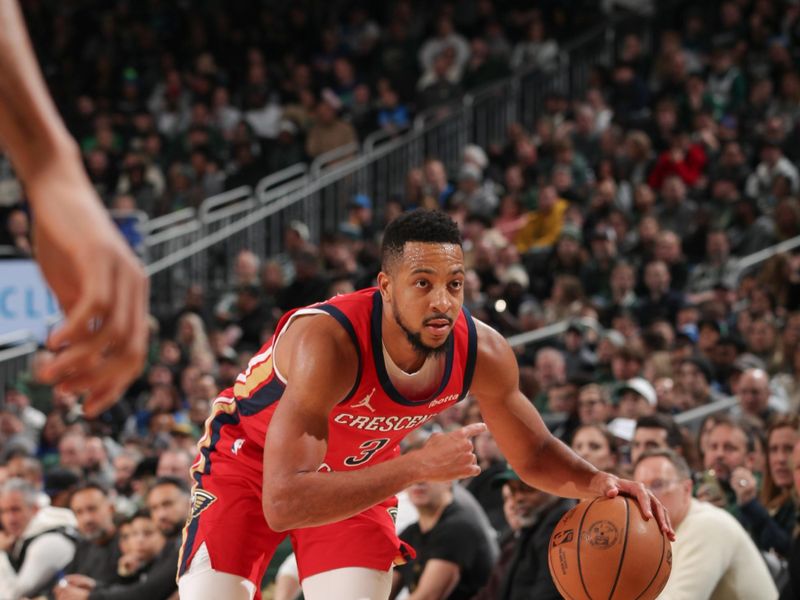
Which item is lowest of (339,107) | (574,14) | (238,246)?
(238,246)

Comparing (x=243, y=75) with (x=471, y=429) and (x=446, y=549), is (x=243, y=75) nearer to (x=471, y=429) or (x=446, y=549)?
(x=446, y=549)

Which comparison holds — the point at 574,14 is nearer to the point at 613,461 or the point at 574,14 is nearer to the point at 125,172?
the point at 125,172

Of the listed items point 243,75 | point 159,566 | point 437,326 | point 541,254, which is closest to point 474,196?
point 541,254

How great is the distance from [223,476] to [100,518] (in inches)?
138

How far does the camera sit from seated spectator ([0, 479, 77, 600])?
301 inches

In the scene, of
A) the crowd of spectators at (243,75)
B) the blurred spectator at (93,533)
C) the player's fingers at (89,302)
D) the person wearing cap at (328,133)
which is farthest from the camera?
the crowd of spectators at (243,75)

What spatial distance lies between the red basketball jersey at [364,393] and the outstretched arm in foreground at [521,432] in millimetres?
83

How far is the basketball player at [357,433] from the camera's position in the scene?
12.0ft

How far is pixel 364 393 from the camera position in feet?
13.2

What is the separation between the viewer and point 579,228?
11578 millimetres

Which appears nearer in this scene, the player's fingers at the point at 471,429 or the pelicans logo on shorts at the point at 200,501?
the player's fingers at the point at 471,429

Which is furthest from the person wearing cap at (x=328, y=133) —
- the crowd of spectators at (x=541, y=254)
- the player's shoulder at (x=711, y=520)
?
the player's shoulder at (x=711, y=520)

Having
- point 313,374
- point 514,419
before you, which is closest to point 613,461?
point 514,419

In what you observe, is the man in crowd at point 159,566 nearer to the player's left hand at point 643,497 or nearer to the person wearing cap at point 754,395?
the player's left hand at point 643,497
